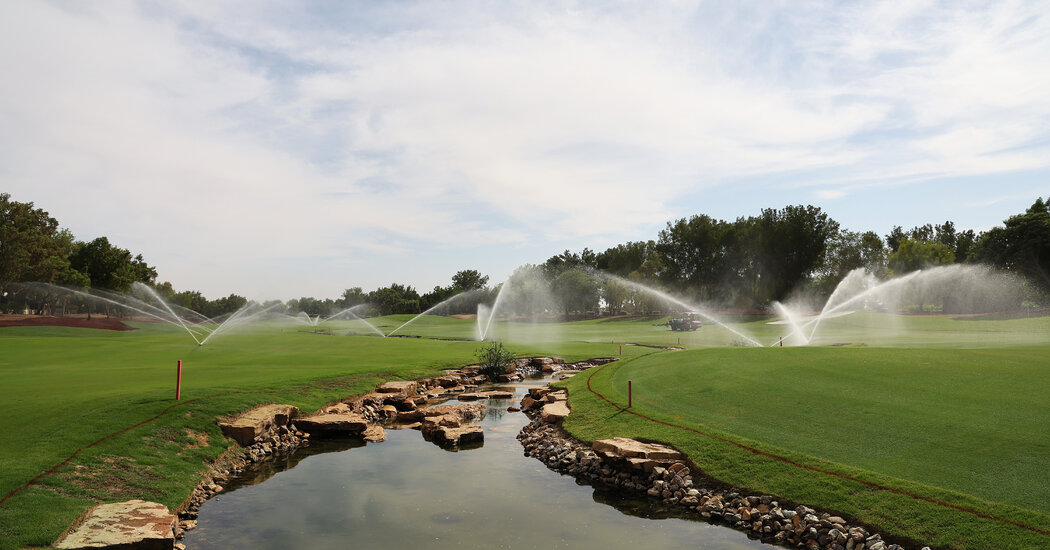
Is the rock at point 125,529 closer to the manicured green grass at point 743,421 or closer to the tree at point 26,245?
the manicured green grass at point 743,421

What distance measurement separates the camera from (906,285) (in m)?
85.1

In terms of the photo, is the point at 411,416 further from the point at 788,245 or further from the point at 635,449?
the point at 788,245

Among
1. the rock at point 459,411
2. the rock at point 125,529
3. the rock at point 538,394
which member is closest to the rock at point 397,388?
the rock at point 459,411

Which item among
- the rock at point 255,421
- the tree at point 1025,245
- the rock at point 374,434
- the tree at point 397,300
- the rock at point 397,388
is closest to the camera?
the rock at point 255,421

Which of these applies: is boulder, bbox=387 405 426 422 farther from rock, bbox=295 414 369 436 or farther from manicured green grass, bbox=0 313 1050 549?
manicured green grass, bbox=0 313 1050 549

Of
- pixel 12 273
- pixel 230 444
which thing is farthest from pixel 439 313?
pixel 230 444

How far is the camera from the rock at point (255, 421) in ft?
59.3

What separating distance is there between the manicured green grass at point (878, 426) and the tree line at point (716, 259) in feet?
208

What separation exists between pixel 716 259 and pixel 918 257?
30.4 meters

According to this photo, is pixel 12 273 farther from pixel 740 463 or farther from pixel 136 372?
pixel 740 463

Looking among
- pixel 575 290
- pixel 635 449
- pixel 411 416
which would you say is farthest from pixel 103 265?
pixel 635 449

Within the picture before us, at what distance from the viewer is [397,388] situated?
2694 centimetres

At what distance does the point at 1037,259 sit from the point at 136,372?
86.9 m

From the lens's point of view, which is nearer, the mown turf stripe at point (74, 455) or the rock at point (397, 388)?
the mown turf stripe at point (74, 455)
